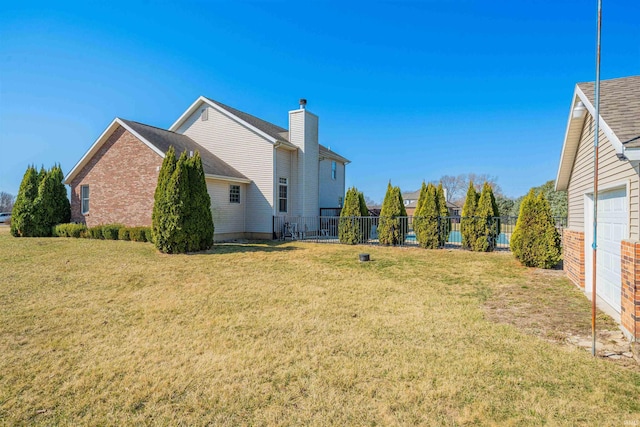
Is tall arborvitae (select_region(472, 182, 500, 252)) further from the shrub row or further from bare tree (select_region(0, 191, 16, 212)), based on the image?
bare tree (select_region(0, 191, 16, 212))

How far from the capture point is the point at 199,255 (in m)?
11.8

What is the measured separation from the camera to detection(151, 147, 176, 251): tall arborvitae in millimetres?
12008

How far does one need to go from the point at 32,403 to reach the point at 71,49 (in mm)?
12745

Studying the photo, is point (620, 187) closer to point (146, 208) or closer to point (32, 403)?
point (32, 403)

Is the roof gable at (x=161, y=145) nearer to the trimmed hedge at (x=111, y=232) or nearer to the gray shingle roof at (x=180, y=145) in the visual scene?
the gray shingle roof at (x=180, y=145)

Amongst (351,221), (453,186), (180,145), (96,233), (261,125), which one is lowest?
(96,233)

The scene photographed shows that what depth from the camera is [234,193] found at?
56.9ft

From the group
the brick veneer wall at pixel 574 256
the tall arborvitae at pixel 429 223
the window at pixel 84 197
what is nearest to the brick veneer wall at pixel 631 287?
the brick veneer wall at pixel 574 256

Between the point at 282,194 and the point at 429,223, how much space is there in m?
8.16

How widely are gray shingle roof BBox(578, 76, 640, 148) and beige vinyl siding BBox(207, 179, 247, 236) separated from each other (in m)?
13.9

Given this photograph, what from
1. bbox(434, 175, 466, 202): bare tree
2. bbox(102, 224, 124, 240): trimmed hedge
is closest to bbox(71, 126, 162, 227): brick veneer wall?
bbox(102, 224, 124, 240): trimmed hedge

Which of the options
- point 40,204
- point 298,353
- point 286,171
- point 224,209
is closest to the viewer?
point 298,353

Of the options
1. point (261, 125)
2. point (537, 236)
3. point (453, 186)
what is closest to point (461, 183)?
point (453, 186)

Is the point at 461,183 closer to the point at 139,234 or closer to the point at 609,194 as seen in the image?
the point at 139,234
